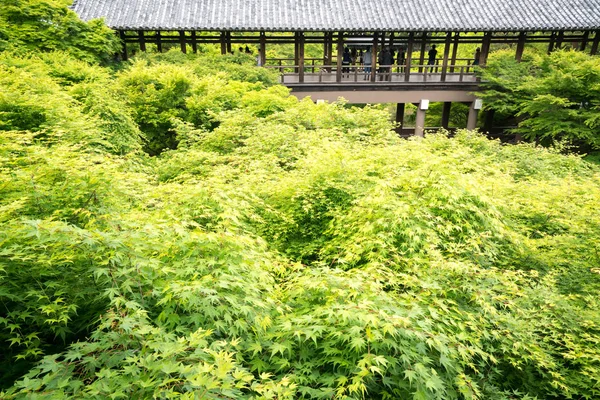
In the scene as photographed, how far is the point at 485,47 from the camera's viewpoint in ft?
63.8

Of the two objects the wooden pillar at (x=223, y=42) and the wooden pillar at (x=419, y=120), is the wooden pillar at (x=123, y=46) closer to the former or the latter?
the wooden pillar at (x=223, y=42)

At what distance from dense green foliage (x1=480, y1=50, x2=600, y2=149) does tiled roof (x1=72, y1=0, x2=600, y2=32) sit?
1834mm

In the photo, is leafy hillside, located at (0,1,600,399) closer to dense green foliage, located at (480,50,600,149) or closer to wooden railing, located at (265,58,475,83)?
dense green foliage, located at (480,50,600,149)

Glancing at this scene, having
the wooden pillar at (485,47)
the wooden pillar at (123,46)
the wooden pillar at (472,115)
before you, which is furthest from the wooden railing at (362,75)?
the wooden pillar at (123,46)

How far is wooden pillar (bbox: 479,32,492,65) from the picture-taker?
1920 cm

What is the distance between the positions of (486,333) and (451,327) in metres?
0.37

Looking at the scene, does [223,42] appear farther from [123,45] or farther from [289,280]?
[289,280]

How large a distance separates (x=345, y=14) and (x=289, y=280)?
16.8 metres

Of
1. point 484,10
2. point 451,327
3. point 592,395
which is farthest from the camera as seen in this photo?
point 484,10

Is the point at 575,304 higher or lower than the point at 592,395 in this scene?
higher

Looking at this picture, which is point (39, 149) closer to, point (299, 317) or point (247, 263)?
point (247, 263)

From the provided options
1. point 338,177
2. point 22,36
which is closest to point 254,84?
point 22,36

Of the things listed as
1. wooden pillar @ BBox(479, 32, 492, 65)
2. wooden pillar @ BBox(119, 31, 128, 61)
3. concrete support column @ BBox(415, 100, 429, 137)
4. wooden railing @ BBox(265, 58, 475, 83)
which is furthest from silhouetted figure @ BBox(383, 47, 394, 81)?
wooden pillar @ BBox(119, 31, 128, 61)

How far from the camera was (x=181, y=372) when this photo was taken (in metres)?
2.66
